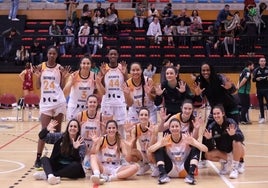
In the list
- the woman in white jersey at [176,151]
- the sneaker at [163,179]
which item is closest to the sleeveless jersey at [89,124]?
the woman in white jersey at [176,151]

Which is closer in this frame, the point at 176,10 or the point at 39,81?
the point at 39,81

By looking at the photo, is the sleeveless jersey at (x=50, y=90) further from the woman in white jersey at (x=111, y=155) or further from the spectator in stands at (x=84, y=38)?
the spectator in stands at (x=84, y=38)

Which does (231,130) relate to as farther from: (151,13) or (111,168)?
(151,13)

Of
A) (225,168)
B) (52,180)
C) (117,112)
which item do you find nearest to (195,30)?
(117,112)

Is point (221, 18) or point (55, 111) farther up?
point (221, 18)

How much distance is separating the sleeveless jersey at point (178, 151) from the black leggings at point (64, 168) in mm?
1333

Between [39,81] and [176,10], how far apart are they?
57.6ft

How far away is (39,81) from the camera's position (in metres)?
8.96

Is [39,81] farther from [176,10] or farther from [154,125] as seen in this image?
[176,10]

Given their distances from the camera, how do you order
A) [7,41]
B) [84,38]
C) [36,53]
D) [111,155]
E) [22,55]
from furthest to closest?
[7,41]
[84,38]
[22,55]
[36,53]
[111,155]

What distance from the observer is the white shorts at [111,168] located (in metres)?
7.96

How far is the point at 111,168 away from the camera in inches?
316

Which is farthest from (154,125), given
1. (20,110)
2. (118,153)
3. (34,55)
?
(34,55)

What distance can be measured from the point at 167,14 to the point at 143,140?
15.8m
